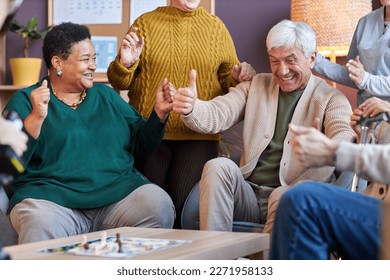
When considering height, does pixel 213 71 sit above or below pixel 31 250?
above

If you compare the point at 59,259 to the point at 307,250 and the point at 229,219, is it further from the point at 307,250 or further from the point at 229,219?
the point at 229,219

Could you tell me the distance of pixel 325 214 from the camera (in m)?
1.84

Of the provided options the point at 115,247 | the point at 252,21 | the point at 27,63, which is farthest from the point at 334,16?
the point at 115,247

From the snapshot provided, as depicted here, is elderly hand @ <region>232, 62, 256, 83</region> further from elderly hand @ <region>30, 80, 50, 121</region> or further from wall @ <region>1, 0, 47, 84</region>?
wall @ <region>1, 0, 47, 84</region>

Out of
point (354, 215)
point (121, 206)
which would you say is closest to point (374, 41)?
point (121, 206)

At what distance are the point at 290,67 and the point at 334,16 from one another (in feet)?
3.15

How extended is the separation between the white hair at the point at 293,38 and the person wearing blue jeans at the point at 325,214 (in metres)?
1.28

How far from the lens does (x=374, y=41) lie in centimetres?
327

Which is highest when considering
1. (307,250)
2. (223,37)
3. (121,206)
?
(223,37)

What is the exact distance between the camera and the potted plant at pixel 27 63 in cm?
469

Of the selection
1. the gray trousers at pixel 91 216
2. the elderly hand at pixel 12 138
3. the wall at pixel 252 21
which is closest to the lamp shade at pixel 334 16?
the wall at pixel 252 21

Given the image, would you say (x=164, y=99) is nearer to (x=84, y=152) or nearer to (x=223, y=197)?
(x=84, y=152)
